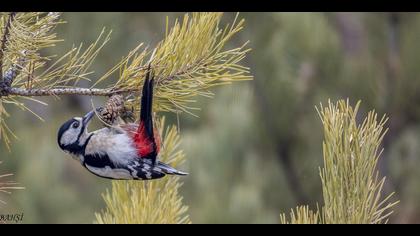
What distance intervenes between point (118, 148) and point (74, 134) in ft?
0.35

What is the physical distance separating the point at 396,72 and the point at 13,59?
106 inches

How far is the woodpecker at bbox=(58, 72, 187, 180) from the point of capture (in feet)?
5.23

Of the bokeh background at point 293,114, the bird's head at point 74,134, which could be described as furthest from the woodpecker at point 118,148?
the bokeh background at point 293,114

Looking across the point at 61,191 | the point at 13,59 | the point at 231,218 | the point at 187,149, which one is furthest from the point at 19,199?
the point at 13,59

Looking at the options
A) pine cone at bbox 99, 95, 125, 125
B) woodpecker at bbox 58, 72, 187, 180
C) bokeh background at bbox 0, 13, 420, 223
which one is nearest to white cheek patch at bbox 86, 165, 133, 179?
woodpecker at bbox 58, 72, 187, 180

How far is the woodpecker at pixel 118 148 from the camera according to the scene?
159cm

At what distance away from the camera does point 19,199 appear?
4.71 meters

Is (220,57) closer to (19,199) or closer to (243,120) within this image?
(243,120)

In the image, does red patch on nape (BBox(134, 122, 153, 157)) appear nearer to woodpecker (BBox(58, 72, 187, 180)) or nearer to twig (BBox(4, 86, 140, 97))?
woodpecker (BBox(58, 72, 187, 180))

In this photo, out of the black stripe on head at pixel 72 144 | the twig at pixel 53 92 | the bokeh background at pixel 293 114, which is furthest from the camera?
the bokeh background at pixel 293 114

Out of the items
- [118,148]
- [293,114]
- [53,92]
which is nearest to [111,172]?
[118,148]

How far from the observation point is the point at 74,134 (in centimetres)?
171

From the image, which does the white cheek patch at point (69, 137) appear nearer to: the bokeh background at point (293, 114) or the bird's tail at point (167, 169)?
the bird's tail at point (167, 169)

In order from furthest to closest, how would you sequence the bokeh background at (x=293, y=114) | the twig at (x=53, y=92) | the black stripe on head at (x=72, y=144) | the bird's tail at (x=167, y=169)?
1. the bokeh background at (x=293, y=114)
2. the black stripe on head at (x=72, y=144)
3. the bird's tail at (x=167, y=169)
4. the twig at (x=53, y=92)
